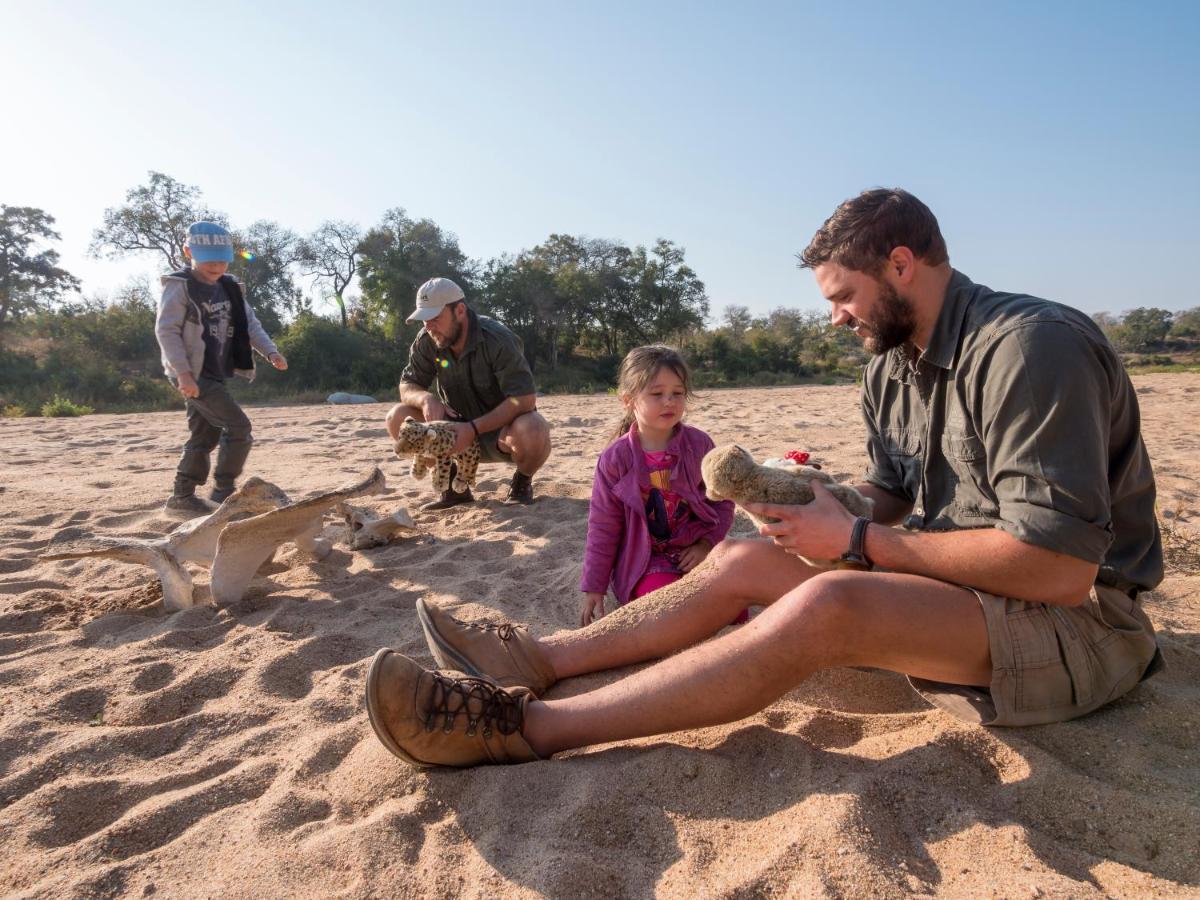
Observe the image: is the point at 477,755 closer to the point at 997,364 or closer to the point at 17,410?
the point at 997,364

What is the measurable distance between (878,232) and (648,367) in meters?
1.05

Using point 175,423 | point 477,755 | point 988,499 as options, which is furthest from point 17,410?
point 988,499

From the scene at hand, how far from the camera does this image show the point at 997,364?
1573 millimetres

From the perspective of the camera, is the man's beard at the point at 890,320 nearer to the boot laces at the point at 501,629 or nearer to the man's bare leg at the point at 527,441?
the boot laces at the point at 501,629

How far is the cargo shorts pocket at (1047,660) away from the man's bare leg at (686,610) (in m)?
0.49

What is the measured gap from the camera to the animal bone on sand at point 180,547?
2.89 m

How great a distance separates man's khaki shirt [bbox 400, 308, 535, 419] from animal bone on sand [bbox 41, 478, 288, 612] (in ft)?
5.22

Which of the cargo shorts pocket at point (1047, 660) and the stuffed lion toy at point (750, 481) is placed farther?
the stuffed lion toy at point (750, 481)

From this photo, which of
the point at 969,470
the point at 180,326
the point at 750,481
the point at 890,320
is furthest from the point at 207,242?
the point at 969,470

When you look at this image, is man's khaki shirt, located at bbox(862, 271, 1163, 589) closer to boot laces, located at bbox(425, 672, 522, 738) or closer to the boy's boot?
boot laces, located at bbox(425, 672, 522, 738)

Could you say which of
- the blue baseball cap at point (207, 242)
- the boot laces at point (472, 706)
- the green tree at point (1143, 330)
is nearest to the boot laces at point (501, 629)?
the boot laces at point (472, 706)

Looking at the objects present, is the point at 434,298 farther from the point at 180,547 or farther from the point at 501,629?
the point at 501,629

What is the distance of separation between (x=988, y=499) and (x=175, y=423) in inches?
423

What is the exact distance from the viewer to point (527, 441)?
439 cm
